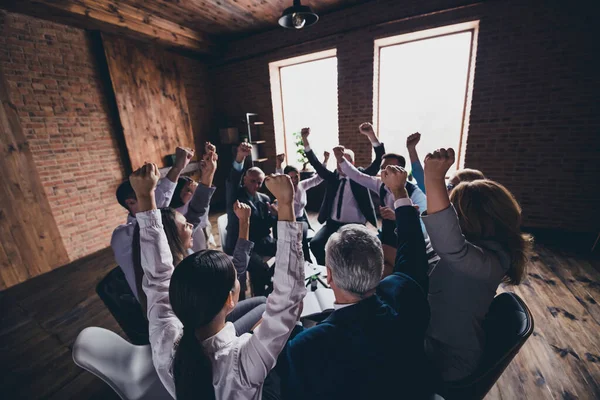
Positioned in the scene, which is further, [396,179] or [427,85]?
[427,85]

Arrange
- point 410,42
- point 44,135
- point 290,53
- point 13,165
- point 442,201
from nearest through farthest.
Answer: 1. point 442,201
2. point 13,165
3. point 44,135
4. point 410,42
5. point 290,53

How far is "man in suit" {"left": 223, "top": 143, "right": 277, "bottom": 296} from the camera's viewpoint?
2.33 metres

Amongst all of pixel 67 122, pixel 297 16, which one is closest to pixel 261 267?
pixel 297 16

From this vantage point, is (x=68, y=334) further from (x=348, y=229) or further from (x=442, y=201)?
(x=442, y=201)

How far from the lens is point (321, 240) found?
9.75ft

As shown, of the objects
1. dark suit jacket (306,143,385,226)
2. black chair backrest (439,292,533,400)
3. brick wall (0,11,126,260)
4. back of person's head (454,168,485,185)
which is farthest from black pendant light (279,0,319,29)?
brick wall (0,11,126,260)

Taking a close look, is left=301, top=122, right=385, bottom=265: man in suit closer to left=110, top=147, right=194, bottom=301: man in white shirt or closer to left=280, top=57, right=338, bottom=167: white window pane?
left=110, top=147, right=194, bottom=301: man in white shirt

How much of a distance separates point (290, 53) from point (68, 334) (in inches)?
215

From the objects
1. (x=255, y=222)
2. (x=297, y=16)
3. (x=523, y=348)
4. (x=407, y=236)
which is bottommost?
(x=523, y=348)

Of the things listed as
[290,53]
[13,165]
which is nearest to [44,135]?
[13,165]

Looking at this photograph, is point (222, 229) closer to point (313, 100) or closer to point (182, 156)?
point (182, 156)

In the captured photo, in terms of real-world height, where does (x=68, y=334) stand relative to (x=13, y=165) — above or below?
below

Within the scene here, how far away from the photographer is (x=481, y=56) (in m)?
3.78

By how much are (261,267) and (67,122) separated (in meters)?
3.89
